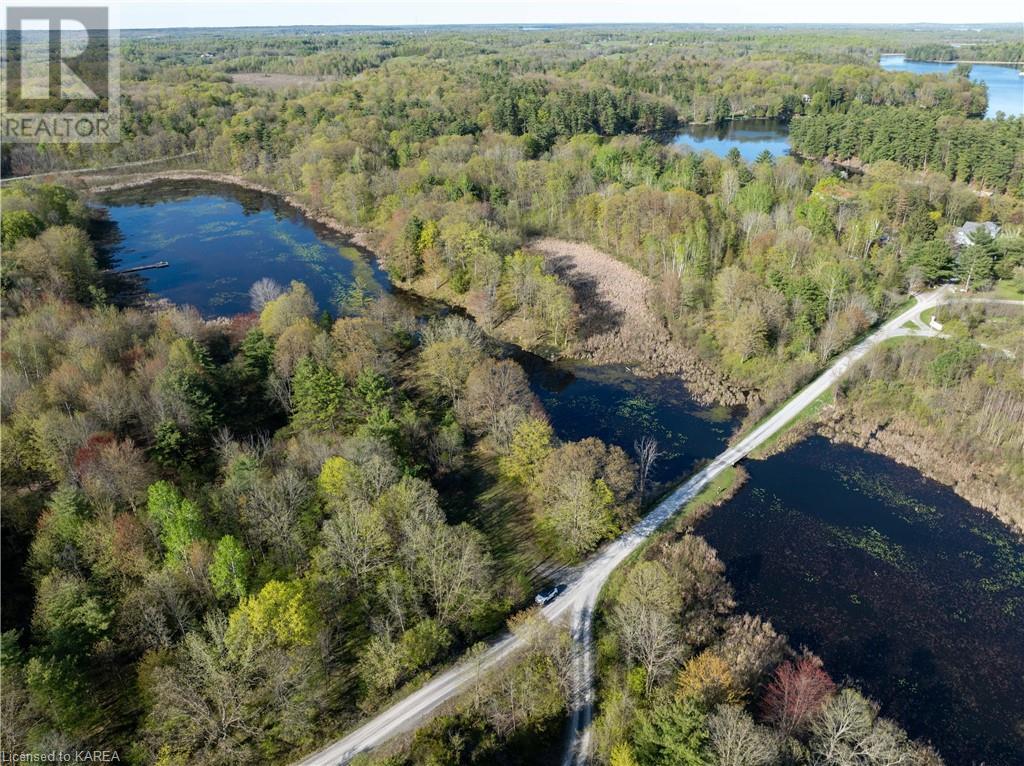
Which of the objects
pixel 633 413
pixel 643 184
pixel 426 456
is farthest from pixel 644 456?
pixel 643 184

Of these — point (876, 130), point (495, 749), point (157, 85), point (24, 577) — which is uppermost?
point (157, 85)

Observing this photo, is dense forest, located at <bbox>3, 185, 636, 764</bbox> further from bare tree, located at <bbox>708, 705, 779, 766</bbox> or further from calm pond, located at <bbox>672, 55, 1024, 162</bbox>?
calm pond, located at <bbox>672, 55, 1024, 162</bbox>

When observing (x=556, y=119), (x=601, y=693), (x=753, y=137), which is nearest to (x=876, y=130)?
(x=753, y=137)

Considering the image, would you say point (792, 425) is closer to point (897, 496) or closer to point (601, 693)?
point (897, 496)

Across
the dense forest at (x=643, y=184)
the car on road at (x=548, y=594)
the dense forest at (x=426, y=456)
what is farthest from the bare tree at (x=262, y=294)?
the car on road at (x=548, y=594)

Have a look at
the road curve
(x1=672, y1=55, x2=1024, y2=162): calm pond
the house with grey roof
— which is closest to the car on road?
the road curve

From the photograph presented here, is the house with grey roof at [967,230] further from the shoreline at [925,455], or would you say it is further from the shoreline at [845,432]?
the shoreline at [845,432]

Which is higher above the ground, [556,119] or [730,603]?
[556,119]
